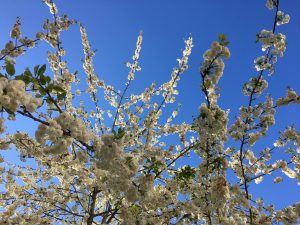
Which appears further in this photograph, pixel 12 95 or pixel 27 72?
pixel 27 72

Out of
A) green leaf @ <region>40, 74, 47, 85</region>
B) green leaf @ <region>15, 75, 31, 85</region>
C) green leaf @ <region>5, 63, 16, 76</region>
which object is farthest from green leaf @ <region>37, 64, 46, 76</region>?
green leaf @ <region>5, 63, 16, 76</region>

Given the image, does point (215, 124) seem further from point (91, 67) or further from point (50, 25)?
point (91, 67)

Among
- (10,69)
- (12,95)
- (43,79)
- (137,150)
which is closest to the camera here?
(12,95)

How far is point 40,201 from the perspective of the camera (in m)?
9.30

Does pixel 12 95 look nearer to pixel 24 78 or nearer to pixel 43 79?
pixel 24 78

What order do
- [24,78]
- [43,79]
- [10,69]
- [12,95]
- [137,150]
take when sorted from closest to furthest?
[12,95] < [10,69] < [24,78] < [43,79] < [137,150]

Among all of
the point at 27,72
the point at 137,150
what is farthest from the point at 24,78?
the point at 137,150

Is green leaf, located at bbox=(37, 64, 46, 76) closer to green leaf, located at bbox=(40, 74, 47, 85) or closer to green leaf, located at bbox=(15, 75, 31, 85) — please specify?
green leaf, located at bbox=(40, 74, 47, 85)

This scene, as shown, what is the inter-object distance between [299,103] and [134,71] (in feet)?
19.6

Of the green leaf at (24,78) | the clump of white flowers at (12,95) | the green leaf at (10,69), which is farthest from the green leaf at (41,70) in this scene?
the clump of white flowers at (12,95)

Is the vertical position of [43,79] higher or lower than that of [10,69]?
higher

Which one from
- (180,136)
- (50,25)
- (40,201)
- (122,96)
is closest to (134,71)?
(122,96)

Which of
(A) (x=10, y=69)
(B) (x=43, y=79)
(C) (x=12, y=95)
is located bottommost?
(C) (x=12, y=95)

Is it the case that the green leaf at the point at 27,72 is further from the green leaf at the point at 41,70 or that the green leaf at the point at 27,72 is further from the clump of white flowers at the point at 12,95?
the clump of white flowers at the point at 12,95
